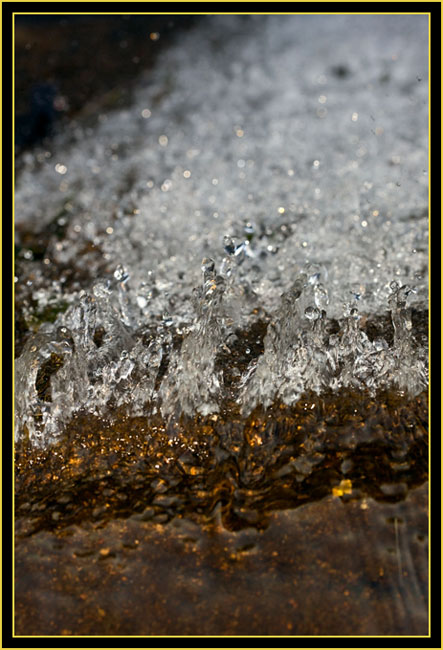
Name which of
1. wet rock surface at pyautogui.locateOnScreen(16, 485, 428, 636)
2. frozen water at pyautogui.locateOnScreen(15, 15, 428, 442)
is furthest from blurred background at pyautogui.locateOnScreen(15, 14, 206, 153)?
wet rock surface at pyautogui.locateOnScreen(16, 485, 428, 636)

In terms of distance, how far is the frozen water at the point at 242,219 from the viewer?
6.11 ft

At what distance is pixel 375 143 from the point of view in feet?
10.9

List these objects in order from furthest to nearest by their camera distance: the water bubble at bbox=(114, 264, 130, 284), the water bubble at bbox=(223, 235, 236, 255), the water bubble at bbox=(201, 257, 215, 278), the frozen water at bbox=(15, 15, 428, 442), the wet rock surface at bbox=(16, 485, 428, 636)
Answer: the water bubble at bbox=(114, 264, 130, 284) → the water bubble at bbox=(223, 235, 236, 255) → the water bubble at bbox=(201, 257, 215, 278) → the frozen water at bbox=(15, 15, 428, 442) → the wet rock surface at bbox=(16, 485, 428, 636)

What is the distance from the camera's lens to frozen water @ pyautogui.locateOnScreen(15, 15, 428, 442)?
1863 millimetres

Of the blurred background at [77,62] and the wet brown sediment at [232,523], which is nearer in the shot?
the wet brown sediment at [232,523]

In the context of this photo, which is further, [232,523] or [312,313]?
[312,313]

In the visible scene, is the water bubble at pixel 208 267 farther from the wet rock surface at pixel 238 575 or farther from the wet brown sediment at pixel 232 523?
the wet rock surface at pixel 238 575

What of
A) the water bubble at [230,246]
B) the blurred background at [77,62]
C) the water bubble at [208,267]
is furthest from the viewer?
the blurred background at [77,62]

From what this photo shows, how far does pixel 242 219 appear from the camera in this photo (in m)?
2.87

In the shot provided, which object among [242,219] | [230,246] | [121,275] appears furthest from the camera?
[242,219]

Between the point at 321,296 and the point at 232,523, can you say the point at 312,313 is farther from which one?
the point at 232,523

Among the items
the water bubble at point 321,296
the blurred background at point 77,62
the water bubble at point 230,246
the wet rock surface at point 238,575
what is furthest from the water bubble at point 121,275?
the blurred background at point 77,62

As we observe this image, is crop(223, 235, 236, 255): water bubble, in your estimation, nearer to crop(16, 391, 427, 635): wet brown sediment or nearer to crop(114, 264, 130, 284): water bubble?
crop(114, 264, 130, 284): water bubble

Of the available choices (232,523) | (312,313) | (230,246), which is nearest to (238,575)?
(232,523)
